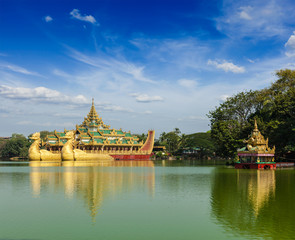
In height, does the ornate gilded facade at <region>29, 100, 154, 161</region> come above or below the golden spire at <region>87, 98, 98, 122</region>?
below

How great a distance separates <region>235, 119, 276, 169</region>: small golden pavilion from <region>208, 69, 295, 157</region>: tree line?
478 cm

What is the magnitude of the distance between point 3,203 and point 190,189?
10249mm

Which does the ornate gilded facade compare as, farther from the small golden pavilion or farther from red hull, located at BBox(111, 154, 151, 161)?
the small golden pavilion

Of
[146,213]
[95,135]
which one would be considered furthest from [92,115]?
[146,213]

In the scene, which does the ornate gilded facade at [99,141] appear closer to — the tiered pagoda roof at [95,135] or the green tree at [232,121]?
the tiered pagoda roof at [95,135]

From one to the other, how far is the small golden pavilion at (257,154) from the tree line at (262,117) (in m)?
4.78

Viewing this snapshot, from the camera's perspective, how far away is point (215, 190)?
65.0 feet

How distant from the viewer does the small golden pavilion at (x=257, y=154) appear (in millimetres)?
37562

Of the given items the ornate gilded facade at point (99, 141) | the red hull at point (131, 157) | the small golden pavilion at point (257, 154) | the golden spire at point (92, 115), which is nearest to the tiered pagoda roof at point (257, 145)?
the small golden pavilion at point (257, 154)

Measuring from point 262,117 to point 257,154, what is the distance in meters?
10.9

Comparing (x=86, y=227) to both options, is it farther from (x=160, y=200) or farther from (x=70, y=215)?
(x=160, y=200)

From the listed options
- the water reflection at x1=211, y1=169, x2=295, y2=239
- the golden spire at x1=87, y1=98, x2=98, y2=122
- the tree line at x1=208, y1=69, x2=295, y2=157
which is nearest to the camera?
the water reflection at x1=211, y1=169, x2=295, y2=239

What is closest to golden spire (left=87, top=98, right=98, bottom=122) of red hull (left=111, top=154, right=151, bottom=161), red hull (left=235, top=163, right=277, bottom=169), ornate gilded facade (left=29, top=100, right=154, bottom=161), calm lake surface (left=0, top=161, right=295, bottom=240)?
ornate gilded facade (left=29, top=100, right=154, bottom=161)

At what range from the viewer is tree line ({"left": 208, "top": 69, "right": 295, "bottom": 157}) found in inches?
Answer: 1750
